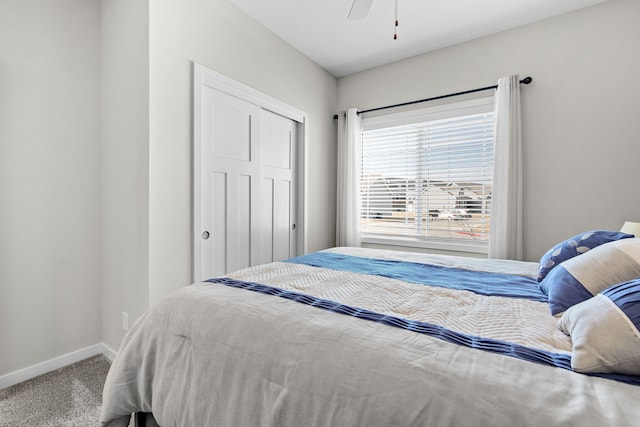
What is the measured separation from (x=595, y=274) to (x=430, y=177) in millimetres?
2316

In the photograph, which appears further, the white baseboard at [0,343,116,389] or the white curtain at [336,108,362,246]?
the white curtain at [336,108,362,246]

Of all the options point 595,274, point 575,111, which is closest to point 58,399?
point 595,274

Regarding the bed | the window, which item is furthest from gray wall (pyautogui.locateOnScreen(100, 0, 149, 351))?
the window

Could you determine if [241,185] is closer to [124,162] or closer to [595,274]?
[124,162]

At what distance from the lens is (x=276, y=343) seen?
35.2 inches

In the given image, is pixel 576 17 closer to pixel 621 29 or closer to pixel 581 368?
pixel 621 29

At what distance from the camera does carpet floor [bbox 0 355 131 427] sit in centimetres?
155

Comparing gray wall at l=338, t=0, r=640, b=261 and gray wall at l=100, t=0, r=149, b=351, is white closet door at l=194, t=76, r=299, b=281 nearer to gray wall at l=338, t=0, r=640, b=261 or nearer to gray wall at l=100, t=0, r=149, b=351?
gray wall at l=100, t=0, r=149, b=351

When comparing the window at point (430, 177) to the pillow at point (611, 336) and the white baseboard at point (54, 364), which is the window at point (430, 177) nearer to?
the pillow at point (611, 336)

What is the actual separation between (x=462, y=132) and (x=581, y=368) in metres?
2.80

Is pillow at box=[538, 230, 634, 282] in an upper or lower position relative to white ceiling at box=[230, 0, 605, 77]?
lower

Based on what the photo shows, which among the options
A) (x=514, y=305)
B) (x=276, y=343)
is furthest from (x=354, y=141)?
(x=276, y=343)

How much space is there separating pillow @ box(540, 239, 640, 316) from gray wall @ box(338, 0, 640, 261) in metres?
1.72

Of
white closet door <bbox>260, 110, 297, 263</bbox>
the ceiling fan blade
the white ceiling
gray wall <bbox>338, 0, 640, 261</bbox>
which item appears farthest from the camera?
white closet door <bbox>260, 110, 297, 263</bbox>
